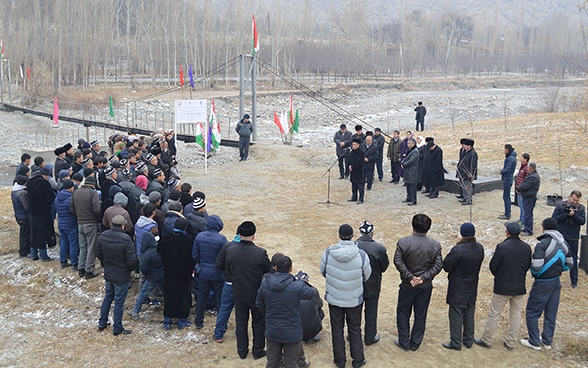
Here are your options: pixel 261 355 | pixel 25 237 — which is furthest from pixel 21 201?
pixel 261 355

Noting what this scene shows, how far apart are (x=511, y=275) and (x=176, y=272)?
13.3 feet

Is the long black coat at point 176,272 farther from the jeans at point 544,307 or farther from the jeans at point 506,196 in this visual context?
the jeans at point 506,196

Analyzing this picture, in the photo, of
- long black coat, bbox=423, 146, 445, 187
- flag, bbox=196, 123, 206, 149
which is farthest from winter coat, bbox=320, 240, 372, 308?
flag, bbox=196, 123, 206, 149

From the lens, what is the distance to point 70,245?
948cm

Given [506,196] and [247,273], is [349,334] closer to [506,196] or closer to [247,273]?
[247,273]

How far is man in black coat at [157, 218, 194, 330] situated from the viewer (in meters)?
7.12

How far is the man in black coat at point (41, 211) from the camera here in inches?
379

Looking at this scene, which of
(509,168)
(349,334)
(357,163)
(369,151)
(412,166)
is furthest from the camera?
(369,151)

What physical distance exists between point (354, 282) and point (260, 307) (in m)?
1.04

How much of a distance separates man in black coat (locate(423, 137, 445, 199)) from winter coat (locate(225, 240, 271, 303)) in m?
8.02

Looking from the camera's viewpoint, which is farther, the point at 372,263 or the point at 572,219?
the point at 572,219

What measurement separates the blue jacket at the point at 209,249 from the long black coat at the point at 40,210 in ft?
13.2

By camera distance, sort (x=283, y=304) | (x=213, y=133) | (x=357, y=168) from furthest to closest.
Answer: (x=213, y=133) → (x=357, y=168) → (x=283, y=304)

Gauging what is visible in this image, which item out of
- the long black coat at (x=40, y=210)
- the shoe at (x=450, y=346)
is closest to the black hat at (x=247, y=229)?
the shoe at (x=450, y=346)
